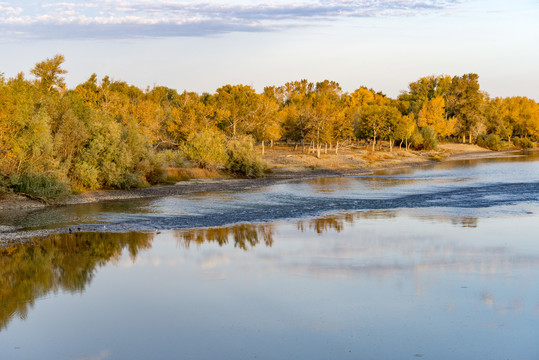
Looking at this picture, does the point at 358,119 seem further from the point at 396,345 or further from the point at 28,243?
the point at 396,345

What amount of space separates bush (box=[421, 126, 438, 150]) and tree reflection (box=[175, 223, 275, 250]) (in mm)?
73391

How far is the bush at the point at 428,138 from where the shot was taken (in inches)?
3691

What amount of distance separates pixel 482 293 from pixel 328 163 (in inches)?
1975

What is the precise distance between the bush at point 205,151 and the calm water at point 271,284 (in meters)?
17.3

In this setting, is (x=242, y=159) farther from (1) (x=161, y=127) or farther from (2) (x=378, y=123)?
(2) (x=378, y=123)

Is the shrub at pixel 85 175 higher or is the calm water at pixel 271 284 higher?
the shrub at pixel 85 175

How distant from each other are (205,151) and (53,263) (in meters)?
29.6

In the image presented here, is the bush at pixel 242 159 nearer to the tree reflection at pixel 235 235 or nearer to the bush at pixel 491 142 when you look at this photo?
the tree reflection at pixel 235 235

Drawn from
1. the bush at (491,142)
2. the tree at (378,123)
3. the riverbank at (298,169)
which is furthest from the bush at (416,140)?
the bush at (491,142)

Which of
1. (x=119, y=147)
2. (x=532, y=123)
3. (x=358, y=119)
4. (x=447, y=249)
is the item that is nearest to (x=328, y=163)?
(x=358, y=119)

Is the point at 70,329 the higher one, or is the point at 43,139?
the point at 43,139

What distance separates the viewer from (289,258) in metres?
19.0

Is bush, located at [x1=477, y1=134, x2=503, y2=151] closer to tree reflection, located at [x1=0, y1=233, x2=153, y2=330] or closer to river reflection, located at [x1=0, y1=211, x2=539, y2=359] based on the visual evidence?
river reflection, located at [x1=0, y1=211, x2=539, y2=359]

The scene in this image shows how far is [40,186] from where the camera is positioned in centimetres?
3052
